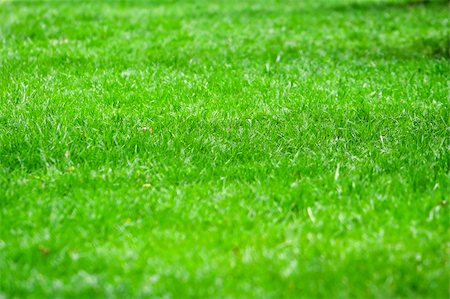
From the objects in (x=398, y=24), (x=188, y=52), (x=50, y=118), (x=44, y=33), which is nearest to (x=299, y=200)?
(x=50, y=118)

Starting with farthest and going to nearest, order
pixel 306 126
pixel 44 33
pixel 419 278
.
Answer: pixel 44 33 < pixel 306 126 < pixel 419 278

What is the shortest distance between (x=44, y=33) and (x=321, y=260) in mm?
7872

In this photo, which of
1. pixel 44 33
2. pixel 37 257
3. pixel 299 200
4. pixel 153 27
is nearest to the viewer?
pixel 37 257

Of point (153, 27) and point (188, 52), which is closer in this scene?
point (188, 52)

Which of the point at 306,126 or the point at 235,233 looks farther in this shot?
the point at 306,126

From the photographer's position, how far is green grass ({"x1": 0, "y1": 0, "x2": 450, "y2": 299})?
3.94 m

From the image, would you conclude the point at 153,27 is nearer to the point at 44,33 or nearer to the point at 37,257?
the point at 44,33

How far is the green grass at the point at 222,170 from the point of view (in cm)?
394

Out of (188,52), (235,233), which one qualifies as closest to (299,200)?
(235,233)

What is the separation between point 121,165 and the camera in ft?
18.1

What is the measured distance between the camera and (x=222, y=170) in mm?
5445

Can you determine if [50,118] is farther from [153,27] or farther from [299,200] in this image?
[153,27]

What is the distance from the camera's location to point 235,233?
441 centimetres

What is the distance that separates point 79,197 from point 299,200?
1.49 meters
